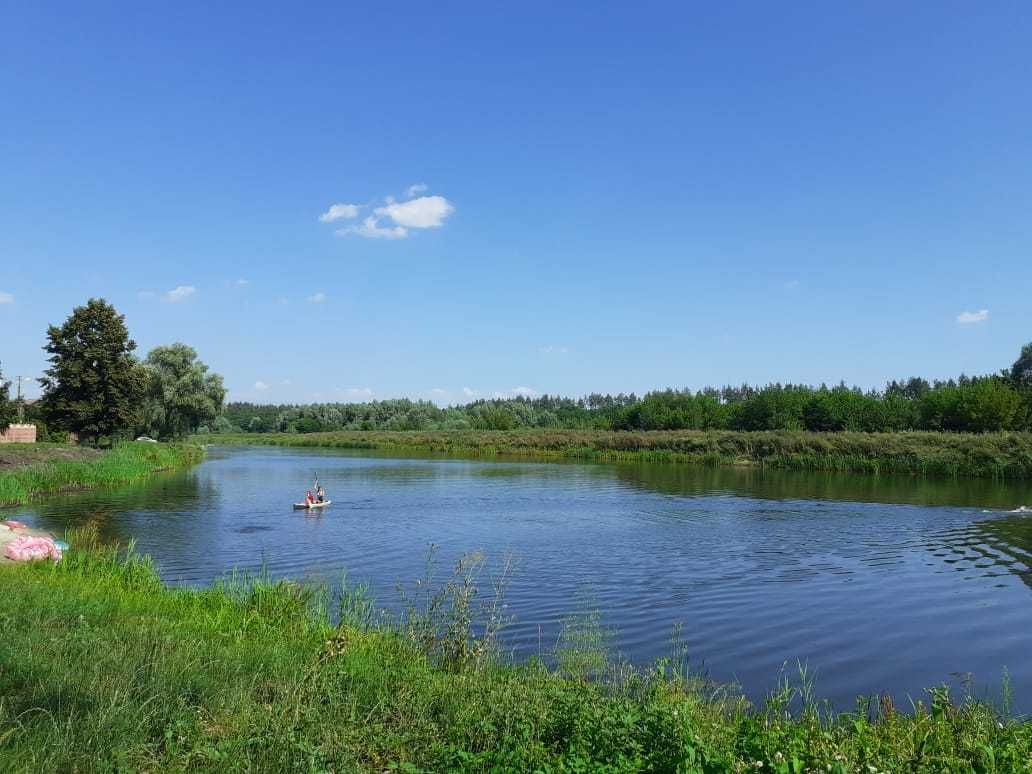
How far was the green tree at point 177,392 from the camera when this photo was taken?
67.3 meters

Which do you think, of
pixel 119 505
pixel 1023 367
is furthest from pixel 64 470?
pixel 1023 367

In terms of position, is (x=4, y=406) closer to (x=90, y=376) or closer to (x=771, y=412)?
(x=90, y=376)

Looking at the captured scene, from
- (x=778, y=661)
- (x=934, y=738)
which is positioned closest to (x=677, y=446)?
(x=778, y=661)

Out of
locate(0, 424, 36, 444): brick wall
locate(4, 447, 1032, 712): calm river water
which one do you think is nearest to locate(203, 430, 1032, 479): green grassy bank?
locate(4, 447, 1032, 712): calm river water

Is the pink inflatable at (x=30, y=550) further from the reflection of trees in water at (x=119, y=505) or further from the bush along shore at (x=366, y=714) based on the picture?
the reflection of trees in water at (x=119, y=505)

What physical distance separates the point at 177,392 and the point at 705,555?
5881 cm

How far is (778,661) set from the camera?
11508mm

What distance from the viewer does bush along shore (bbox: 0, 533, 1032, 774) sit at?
17.2ft

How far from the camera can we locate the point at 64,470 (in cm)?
3288

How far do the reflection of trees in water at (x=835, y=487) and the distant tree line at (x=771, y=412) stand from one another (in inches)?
1071

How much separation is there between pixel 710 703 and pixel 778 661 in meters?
3.71

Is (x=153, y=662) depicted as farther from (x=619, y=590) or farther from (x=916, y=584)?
(x=916, y=584)

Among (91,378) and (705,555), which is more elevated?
(91,378)

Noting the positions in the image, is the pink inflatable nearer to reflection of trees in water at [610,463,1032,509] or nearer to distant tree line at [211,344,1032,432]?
reflection of trees in water at [610,463,1032,509]
